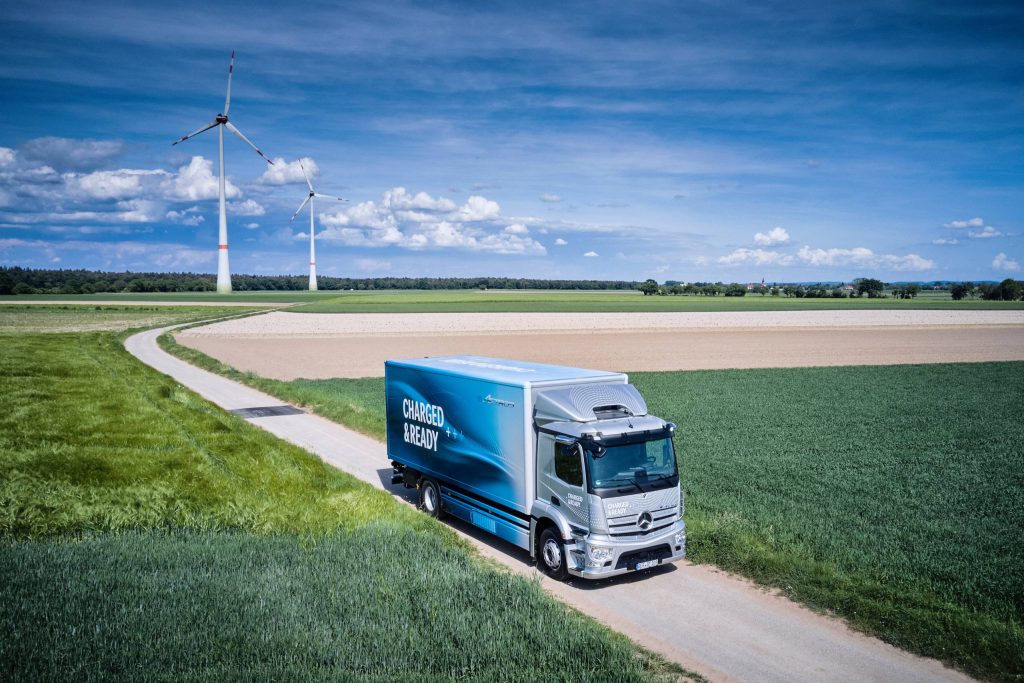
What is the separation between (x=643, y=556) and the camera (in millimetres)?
12148

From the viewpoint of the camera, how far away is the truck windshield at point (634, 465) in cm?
1177

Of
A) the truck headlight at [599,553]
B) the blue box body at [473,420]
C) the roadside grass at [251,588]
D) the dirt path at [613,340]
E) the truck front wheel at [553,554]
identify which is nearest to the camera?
the roadside grass at [251,588]

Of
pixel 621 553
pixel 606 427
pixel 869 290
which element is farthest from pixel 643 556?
pixel 869 290

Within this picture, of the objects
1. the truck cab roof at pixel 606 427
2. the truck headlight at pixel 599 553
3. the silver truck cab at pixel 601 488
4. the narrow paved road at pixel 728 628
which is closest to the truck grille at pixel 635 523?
the silver truck cab at pixel 601 488

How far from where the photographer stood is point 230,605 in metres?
9.44

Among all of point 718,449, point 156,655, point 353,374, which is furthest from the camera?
point 353,374

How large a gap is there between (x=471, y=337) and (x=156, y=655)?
59.0 m

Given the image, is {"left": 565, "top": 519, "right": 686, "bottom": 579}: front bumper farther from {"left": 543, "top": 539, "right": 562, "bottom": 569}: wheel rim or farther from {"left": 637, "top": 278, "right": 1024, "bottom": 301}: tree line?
{"left": 637, "top": 278, "right": 1024, "bottom": 301}: tree line

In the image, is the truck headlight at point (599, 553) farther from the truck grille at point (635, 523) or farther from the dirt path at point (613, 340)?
the dirt path at point (613, 340)

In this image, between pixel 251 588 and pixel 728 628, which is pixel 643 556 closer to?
pixel 728 628

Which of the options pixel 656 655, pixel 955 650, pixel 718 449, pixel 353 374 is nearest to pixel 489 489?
pixel 656 655

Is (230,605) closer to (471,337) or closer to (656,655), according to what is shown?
(656,655)

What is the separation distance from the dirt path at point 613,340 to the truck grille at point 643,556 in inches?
1178

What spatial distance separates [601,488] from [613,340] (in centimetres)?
5310
